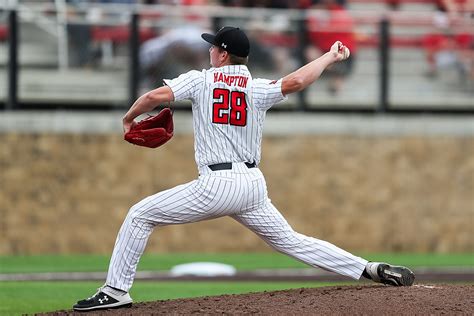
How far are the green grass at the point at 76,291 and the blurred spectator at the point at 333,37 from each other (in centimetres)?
516

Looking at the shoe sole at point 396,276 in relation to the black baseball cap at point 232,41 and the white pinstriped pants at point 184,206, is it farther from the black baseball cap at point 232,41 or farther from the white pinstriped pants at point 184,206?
the black baseball cap at point 232,41

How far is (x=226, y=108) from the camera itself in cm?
845

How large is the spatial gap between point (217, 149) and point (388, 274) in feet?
5.71

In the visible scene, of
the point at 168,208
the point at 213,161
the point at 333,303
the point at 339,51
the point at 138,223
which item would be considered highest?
the point at 339,51

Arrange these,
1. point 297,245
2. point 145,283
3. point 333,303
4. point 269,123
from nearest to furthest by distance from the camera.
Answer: point 333,303
point 297,245
point 145,283
point 269,123

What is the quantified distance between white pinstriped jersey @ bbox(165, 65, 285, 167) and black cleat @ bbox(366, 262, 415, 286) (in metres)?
1.36

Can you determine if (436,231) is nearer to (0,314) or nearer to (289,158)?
(289,158)

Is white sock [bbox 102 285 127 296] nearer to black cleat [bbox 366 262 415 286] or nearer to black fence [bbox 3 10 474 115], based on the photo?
black cleat [bbox 366 262 415 286]

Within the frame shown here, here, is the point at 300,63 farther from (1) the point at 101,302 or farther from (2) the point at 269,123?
(1) the point at 101,302

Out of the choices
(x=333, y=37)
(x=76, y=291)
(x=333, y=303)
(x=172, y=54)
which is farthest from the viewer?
(x=333, y=37)

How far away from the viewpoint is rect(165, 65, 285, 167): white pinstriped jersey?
8.45 metres

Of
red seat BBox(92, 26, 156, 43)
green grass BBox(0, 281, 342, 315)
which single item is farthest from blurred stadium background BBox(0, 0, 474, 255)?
green grass BBox(0, 281, 342, 315)

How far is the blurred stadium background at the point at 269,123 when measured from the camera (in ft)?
58.7

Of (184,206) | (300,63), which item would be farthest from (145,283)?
(300,63)
